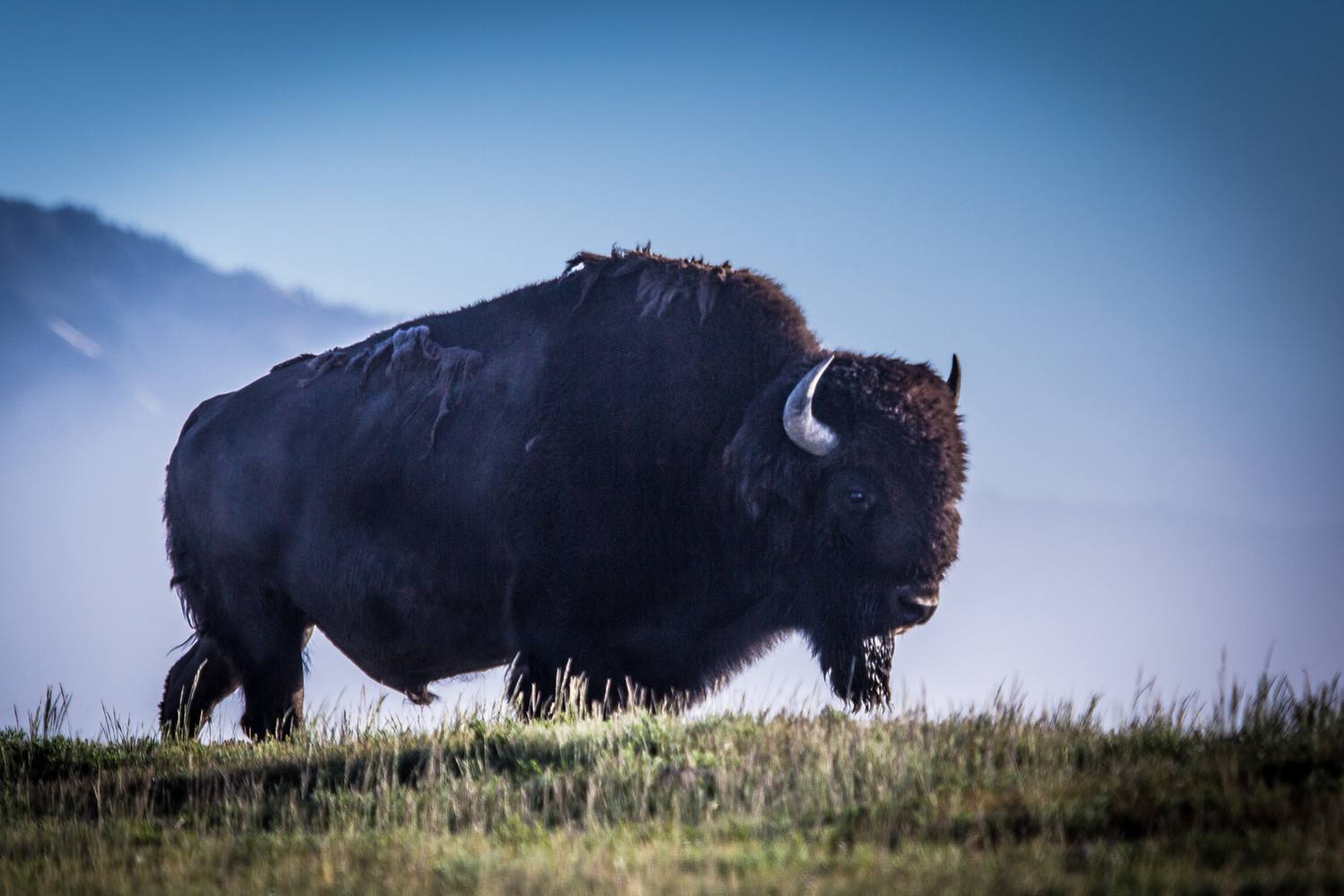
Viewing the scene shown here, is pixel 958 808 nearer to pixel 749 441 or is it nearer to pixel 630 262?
pixel 749 441

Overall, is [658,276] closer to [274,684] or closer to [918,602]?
[918,602]

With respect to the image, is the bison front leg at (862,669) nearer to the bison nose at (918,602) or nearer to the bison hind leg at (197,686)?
the bison nose at (918,602)

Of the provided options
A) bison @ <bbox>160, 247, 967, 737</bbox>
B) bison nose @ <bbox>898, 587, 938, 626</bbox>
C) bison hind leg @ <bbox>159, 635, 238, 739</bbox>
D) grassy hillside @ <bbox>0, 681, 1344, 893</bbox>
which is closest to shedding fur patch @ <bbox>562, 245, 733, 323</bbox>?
bison @ <bbox>160, 247, 967, 737</bbox>

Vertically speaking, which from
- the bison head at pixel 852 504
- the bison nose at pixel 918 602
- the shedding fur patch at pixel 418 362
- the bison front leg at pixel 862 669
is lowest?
the bison front leg at pixel 862 669

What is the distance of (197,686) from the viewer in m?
10.9

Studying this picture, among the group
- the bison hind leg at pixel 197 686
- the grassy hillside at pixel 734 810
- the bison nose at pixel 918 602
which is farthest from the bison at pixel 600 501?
the grassy hillside at pixel 734 810

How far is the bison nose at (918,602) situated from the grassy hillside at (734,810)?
1.15 metres

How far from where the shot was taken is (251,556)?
10.5 m

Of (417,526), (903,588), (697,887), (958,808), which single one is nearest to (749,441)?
(903,588)

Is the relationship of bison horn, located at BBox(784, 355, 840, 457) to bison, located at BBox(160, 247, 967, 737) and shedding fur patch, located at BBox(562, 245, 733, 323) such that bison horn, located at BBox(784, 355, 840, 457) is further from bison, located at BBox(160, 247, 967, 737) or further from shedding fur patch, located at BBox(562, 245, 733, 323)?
shedding fur patch, located at BBox(562, 245, 733, 323)

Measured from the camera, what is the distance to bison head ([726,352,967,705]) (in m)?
8.56

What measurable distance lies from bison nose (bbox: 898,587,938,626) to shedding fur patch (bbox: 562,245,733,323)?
94.2 inches

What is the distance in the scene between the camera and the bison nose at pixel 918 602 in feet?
28.0

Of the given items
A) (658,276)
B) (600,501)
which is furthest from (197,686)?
(658,276)
